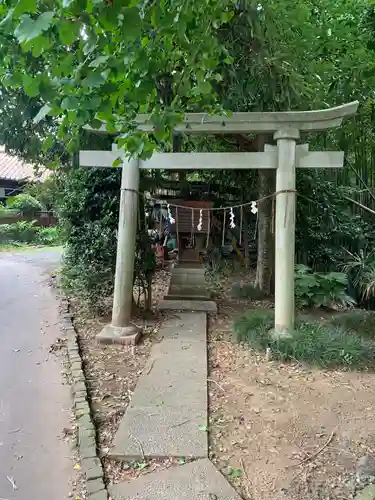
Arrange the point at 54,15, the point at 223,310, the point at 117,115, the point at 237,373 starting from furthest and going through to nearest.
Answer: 1. the point at 223,310
2. the point at 237,373
3. the point at 117,115
4. the point at 54,15

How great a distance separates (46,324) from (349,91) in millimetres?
4766

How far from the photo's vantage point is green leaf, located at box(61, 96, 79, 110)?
152 cm

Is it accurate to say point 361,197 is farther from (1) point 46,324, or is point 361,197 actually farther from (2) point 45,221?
(2) point 45,221

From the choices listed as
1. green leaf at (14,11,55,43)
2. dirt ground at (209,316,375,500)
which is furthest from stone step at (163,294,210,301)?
green leaf at (14,11,55,43)

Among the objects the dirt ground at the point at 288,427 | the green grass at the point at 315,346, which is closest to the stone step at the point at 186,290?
the green grass at the point at 315,346

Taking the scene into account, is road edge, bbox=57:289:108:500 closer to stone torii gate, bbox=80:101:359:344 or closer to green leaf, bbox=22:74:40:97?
stone torii gate, bbox=80:101:359:344

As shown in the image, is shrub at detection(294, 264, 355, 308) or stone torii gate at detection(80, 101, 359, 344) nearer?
stone torii gate at detection(80, 101, 359, 344)

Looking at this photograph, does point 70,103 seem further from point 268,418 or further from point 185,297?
point 185,297

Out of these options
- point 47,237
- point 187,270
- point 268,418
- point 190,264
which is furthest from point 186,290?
point 47,237

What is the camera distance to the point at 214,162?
4.62m

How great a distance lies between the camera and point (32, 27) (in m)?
1.22

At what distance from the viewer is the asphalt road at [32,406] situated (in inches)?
93.1

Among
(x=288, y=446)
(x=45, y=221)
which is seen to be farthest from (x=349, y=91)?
(x=45, y=221)

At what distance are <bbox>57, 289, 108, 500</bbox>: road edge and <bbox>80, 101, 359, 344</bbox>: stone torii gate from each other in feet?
1.49
